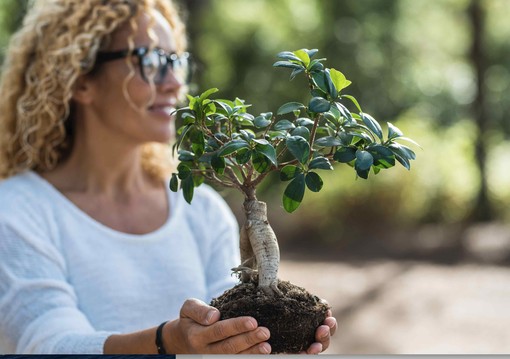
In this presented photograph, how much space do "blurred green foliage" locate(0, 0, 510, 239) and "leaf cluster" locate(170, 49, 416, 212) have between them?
453 cm

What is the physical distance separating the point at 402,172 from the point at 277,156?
5.07 metres

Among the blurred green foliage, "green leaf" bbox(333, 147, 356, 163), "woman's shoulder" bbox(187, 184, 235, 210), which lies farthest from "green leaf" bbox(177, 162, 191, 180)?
the blurred green foliage

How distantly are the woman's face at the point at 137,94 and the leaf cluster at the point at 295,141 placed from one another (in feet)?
1.72

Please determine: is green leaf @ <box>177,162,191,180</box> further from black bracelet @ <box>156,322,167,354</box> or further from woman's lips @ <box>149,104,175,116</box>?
woman's lips @ <box>149,104,175,116</box>

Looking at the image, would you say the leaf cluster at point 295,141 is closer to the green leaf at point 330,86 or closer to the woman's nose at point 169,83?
the green leaf at point 330,86

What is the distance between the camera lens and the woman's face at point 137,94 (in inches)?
68.5

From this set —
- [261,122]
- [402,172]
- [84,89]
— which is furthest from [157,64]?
[402,172]

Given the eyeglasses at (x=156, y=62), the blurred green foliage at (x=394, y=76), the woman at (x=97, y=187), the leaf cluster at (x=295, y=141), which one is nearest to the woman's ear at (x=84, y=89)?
the woman at (x=97, y=187)

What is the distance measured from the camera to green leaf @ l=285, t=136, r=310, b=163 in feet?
3.61

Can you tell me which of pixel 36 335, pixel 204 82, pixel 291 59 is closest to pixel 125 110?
pixel 36 335

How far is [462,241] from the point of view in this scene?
5.51 meters

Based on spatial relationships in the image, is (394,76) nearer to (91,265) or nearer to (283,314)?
(91,265)

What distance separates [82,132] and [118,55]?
0.21 meters

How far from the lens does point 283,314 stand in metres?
1.14
